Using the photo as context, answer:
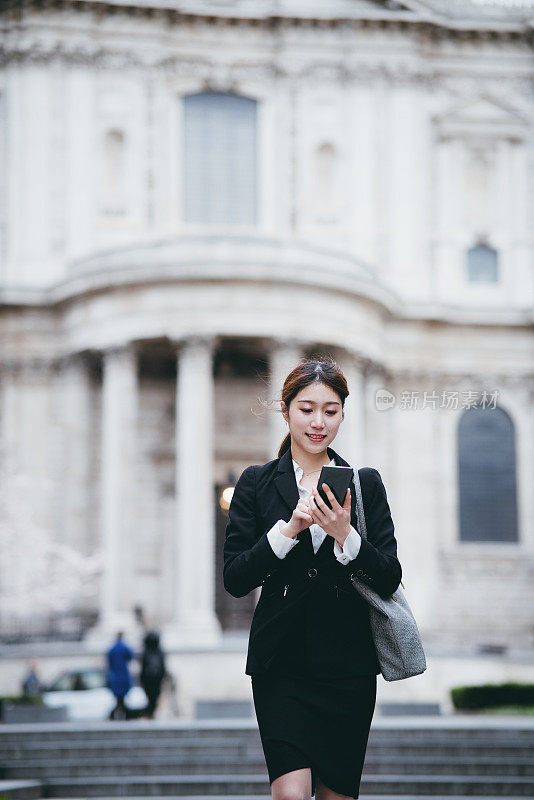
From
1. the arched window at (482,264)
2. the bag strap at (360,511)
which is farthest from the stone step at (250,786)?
the arched window at (482,264)

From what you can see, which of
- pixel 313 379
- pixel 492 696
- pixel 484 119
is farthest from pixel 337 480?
pixel 484 119

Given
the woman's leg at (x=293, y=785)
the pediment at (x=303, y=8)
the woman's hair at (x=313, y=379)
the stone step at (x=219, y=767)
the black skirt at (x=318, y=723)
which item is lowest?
the stone step at (x=219, y=767)

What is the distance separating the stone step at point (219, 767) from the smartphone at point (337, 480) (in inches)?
396

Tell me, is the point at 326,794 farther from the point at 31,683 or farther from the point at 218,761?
the point at 31,683

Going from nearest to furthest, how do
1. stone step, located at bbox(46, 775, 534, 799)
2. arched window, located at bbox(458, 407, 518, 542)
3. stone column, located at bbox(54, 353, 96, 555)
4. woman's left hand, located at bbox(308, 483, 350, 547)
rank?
woman's left hand, located at bbox(308, 483, 350, 547) < stone step, located at bbox(46, 775, 534, 799) < stone column, located at bbox(54, 353, 96, 555) < arched window, located at bbox(458, 407, 518, 542)

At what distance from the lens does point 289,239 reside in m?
34.9

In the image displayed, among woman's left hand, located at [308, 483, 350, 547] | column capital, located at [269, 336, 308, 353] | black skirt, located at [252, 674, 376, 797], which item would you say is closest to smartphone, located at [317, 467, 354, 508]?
woman's left hand, located at [308, 483, 350, 547]

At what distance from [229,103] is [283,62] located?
1982 millimetres

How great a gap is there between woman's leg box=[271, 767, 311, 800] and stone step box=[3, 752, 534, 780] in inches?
382

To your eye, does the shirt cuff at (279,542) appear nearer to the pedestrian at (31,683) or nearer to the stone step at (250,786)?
the stone step at (250,786)

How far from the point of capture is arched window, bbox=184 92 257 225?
38.8 m

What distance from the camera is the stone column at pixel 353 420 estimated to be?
112 ft

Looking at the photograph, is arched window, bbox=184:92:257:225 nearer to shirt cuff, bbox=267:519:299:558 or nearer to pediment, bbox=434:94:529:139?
pediment, bbox=434:94:529:139

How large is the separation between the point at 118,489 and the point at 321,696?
28.6m
